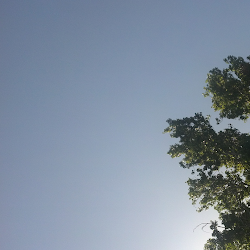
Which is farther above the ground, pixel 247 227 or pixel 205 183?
pixel 205 183

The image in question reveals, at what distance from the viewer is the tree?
561 inches

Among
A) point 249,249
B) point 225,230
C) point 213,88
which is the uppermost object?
point 213,88

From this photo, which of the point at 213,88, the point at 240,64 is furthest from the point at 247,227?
the point at 240,64

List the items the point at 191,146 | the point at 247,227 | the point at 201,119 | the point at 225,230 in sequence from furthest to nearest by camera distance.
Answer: the point at 201,119
the point at 191,146
the point at 225,230
the point at 247,227

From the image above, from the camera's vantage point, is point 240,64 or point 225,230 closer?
point 225,230

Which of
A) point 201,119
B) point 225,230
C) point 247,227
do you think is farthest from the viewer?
point 201,119

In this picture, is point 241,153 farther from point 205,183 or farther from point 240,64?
point 240,64

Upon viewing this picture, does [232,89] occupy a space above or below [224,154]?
above

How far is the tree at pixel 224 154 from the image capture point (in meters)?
14.2

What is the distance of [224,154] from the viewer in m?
15.2

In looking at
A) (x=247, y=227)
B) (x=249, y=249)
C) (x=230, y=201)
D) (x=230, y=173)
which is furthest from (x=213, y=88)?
(x=249, y=249)

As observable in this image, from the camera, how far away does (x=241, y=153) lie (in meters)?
13.6

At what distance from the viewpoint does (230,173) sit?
50.6ft

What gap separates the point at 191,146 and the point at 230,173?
372cm
